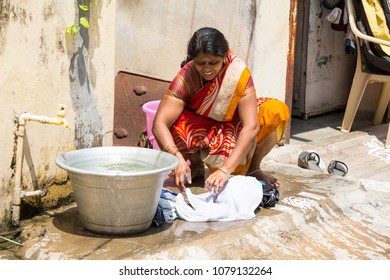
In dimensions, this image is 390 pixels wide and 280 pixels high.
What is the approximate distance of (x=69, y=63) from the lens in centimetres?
463

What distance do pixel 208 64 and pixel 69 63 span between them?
0.85 m

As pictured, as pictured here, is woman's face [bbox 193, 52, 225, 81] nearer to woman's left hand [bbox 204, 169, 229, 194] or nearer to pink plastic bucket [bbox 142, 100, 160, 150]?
woman's left hand [bbox 204, 169, 229, 194]

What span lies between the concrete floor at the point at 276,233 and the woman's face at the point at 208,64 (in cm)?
93

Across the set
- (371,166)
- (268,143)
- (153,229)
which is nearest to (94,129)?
(153,229)

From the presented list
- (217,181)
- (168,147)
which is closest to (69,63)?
(168,147)

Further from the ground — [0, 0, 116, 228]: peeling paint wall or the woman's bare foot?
[0, 0, 116, 228]: peeling paint wall

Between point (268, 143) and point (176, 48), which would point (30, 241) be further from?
point (176, 48)

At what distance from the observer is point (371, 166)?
6848mm

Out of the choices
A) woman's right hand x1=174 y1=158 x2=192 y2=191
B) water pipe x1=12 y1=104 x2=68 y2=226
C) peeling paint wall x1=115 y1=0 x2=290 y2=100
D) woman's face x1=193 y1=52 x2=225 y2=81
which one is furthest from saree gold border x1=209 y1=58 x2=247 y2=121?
peeling paint wall x1=115 y1=0 x2=290 y2=100

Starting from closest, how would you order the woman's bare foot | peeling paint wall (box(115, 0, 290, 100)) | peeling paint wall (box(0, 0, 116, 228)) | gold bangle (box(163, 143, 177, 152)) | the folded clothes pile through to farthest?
1. peeling paint wall (box(0, 0, 116, 228))
2. the folded clothes pile
3. gold bangle (box(163, 143, 177, 152))
4. the woman's bare foot
5. peeling paint wall (box(115, 0, 290, 100))

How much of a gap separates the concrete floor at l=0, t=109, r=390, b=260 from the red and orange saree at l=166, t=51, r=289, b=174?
0.48 meters

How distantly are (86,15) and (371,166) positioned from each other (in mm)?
3286

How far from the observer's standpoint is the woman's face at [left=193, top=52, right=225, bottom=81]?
181 inches

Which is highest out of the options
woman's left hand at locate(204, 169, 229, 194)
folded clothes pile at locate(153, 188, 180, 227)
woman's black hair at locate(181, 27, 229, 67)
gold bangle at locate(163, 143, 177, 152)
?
woman's black hair at locate(181, 27, 229, 67)
